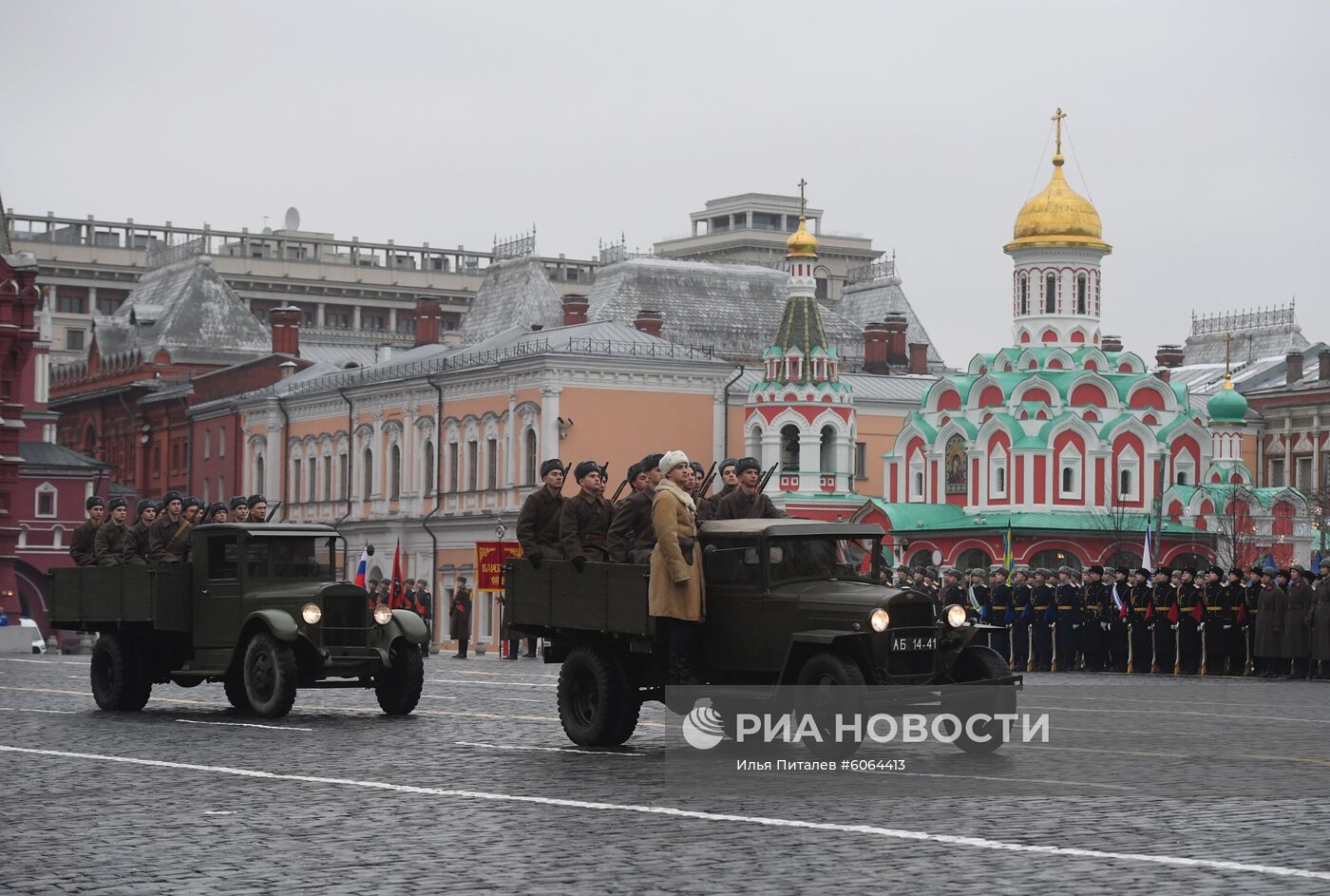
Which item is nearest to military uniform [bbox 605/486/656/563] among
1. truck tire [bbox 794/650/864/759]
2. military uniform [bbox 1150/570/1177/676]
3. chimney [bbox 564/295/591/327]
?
truck tire [bbox 794/650/864/759]

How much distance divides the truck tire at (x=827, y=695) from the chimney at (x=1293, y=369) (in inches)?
3522

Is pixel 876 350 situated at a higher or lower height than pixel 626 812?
higher

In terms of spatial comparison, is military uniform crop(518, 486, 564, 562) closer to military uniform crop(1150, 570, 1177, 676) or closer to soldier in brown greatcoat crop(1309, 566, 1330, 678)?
soldier in brown greatcoat crop(1309, 566, 1330, 678)

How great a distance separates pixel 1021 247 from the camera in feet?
259

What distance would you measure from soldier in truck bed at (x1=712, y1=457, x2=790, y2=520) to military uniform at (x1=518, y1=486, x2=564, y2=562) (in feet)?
4.16

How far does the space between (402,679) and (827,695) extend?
6943 mm

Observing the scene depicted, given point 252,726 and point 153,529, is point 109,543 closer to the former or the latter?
point 153,529

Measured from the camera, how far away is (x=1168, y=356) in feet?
370

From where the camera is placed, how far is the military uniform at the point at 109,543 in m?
24.7

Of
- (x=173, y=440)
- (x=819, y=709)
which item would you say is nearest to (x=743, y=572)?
(x=819, y=709)

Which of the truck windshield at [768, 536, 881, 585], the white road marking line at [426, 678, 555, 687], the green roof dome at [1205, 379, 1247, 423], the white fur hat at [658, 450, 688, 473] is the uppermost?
the green roof dome at [1205, 379, 1247, 423]

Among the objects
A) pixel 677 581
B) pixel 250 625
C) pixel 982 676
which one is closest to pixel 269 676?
pixel 250 625

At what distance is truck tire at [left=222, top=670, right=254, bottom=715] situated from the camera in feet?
73.6

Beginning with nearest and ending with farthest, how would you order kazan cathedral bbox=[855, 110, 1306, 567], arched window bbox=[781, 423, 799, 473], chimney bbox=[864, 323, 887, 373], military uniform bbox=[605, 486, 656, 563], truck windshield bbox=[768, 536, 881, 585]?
truck windshield bbox=[768, 536, 881, 585], military uniform bbox=[605, 486, 656, 563], kazan cathedral bbox=[855, 110, 1306, 567], arched window bbox=[781, 423, 799, 473], chimney bbox=[864, 323, 887, 373]
